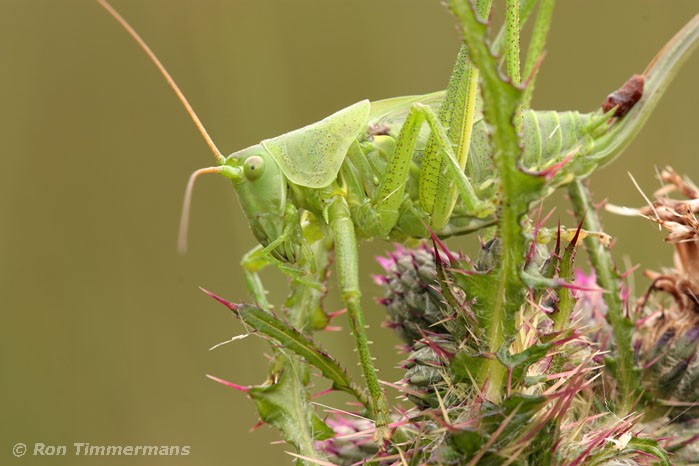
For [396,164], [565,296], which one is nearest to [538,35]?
[396,164]

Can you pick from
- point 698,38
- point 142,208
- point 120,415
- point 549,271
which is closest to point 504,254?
point 549,271

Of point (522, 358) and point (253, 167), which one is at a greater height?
point (253, 167)

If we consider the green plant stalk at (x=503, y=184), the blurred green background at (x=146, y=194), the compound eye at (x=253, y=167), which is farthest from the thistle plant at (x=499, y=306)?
the blurred green background at (x=146, y=194)

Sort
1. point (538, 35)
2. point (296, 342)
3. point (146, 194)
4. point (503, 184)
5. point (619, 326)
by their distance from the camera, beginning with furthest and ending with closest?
point (146, 194), point (538, 35), point (619, 326), point (296, 342), point (503, 184)

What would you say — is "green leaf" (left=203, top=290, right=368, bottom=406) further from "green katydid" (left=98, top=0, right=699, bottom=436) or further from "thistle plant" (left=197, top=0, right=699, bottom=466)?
"green katydid" (left=98, top=0, right=699, bottom=436)

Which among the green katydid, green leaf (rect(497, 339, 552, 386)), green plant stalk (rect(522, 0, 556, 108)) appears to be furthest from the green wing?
green leaf (rect(497, 339, 552, 386))

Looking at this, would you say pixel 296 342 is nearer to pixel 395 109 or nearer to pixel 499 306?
pixel 499 306

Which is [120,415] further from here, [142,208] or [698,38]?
[698,38]

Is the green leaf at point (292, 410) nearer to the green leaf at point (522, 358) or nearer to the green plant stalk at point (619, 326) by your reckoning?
the green leaf at point (522, 358)
